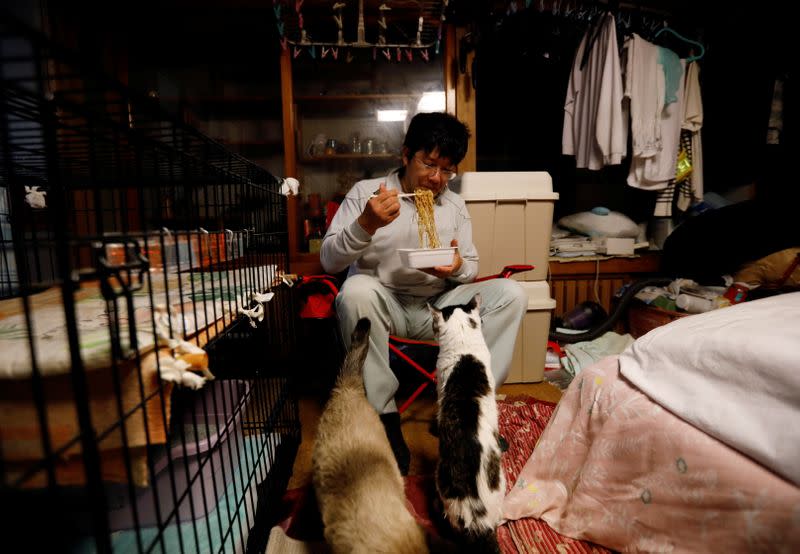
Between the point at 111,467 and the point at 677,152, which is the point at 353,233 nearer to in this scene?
the point at 111,467

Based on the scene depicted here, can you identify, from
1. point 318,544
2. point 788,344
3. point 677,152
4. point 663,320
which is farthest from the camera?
point 677,152

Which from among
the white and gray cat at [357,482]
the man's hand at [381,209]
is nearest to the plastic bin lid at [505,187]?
the man's hand at [381,209]

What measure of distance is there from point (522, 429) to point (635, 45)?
2435mm

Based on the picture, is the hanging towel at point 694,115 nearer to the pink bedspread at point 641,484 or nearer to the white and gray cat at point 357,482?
the pink bedspread at point 641,484

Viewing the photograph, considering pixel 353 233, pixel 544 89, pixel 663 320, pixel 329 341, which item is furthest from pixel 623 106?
pixel 329 341

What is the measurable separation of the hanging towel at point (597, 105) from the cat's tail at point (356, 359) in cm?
209

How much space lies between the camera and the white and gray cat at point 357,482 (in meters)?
0.86

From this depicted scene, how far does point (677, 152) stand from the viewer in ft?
8.70

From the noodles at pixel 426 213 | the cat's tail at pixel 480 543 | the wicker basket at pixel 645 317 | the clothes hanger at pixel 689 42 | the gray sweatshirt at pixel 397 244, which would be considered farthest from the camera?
the clothes hanger at pixel 689 42

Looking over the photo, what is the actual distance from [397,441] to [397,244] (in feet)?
2.90

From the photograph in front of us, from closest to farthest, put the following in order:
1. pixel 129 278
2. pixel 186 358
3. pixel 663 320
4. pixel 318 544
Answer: pixel 129 278 < pixel 186 358 < pixel 318 544 < pixel 663 320

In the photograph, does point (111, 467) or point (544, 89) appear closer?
point (111, 467)

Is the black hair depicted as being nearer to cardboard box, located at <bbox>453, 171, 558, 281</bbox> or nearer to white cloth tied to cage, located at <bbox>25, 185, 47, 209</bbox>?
cardboard box, located at <bbox>453, 171, 558, 281</bbox>

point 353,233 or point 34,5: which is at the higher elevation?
point 34,5
